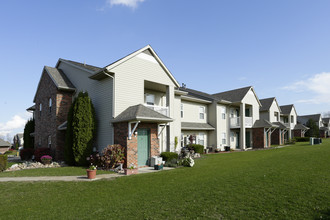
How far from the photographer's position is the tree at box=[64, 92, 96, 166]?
14648 mm

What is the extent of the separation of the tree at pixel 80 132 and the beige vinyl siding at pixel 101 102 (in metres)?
0.58

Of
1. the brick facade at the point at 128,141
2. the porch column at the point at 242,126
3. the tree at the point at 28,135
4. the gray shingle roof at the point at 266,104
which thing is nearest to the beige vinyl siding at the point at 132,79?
the brick facade at the point at 128,141

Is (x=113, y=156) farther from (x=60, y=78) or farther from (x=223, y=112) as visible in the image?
(x=223, y=112)

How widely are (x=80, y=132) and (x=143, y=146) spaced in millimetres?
4503

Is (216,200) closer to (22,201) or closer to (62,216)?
(62,216)

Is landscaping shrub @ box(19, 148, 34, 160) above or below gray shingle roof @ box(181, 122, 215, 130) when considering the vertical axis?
below

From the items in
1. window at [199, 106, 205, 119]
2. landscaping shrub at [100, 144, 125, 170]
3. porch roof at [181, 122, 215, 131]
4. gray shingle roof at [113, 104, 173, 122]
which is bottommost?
landscaping shrub at [100, 144, 125, 170]

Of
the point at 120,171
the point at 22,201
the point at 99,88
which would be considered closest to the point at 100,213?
the point at 22,201

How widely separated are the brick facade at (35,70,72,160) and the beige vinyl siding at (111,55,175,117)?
6.24 m

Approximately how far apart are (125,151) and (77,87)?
8511mm

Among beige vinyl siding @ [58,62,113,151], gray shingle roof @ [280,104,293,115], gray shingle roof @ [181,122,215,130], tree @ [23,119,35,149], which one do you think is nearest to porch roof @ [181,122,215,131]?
gray shingle roof @ [181,122,215,130]

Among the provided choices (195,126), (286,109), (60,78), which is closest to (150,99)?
(195,126)

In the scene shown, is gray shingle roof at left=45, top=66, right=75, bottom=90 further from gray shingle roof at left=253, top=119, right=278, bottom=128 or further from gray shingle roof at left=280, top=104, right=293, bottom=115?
gray shingle roof at left=280, top=104, right=293, bottom=115

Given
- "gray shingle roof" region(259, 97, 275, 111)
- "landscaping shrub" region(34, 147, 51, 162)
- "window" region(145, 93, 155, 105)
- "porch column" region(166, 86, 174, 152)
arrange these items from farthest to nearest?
1. "gray shingle roof" region(259, 97, 275, 111)
2. "window" region(145, 93, 155, 105)
3. "porch column" region(166, 86, 174, 152)
4. "landscaping shrub" region(34, 147, 51, 162)
